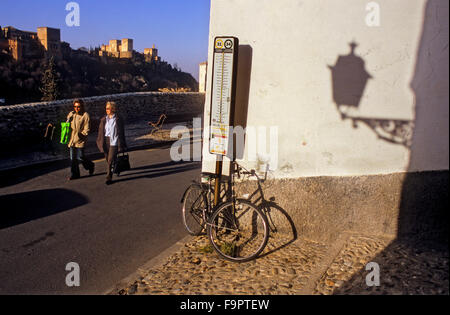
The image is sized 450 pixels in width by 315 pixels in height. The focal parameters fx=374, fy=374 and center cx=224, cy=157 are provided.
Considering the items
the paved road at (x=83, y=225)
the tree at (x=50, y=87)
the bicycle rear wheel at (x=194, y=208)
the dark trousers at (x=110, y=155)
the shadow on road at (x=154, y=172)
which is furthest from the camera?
the tree at (x=50, y=87)

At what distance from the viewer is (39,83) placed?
168ft

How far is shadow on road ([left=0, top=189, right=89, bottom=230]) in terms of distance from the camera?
20.9ft

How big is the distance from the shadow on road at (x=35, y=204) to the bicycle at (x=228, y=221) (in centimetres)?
281

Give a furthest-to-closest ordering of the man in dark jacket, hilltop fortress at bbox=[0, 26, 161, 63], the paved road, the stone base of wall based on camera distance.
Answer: hilltop fortress at bbox=[0, 26, 161, 63]
the man in dark jacket
the paved road
the stone base of wall

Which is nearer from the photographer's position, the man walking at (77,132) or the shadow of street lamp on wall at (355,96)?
the shadow of street lamp on wall at (355,96)

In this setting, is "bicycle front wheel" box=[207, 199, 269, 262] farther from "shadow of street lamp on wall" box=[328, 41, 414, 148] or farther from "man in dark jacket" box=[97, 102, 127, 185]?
"man in dark jacket" box=[97, 102, 127, 185]

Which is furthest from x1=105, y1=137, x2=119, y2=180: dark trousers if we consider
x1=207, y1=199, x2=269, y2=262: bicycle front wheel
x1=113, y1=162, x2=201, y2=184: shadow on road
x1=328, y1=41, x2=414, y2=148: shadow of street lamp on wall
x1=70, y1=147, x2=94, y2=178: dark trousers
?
x1=328, y1=41, x2=414, y2=148: shadow of street lamp on wall

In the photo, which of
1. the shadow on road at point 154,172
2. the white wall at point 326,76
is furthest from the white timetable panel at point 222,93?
the shadow on road at point 154,172

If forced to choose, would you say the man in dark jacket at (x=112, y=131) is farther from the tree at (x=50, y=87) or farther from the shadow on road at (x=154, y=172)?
the tree at (x=50, y=87)

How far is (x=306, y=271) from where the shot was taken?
13.9ft

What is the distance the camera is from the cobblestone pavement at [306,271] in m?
3.55

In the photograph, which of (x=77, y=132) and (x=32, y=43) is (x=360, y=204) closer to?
(x=77, y=132)

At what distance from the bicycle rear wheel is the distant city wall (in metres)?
9.07
